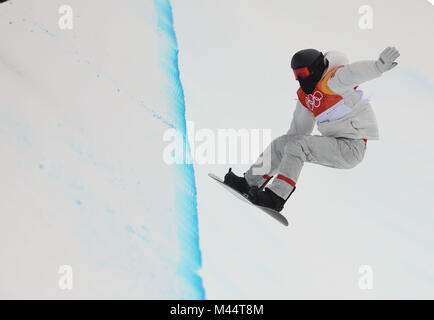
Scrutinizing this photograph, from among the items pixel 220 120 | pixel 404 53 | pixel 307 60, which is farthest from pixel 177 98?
pixel 404 53

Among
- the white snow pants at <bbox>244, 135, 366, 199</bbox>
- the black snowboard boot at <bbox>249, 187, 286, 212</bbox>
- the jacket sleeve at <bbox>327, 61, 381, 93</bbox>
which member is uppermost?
the jacket sleeve at <bbox>327, 61, 381, 93</bbox>

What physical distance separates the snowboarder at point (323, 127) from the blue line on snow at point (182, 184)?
426 mm

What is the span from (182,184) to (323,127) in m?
1.00

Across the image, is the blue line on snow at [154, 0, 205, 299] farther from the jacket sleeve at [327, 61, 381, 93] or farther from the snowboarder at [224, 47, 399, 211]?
the jacket sleeve at [327, 61, 381, 93]

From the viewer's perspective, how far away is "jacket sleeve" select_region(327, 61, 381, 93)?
2211 mm

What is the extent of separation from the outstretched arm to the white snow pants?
285 mm

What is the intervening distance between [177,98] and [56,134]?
101 centimetres

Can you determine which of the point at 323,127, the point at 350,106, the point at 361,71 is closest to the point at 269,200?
the point at 323,127

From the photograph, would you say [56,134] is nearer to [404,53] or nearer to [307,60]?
[307,60]

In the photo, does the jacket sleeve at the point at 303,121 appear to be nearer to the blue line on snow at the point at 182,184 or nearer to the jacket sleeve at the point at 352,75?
the jacket sleeve at the point at 352,75

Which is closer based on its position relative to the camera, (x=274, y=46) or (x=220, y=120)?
(x=220, y=120)

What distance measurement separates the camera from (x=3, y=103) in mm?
2859

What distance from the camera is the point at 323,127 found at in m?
2.58

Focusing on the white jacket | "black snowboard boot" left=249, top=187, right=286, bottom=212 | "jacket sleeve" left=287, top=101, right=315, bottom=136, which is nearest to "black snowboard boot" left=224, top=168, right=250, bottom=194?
"black snowboard boot" left=249, top=187, right=286, bottom=212
